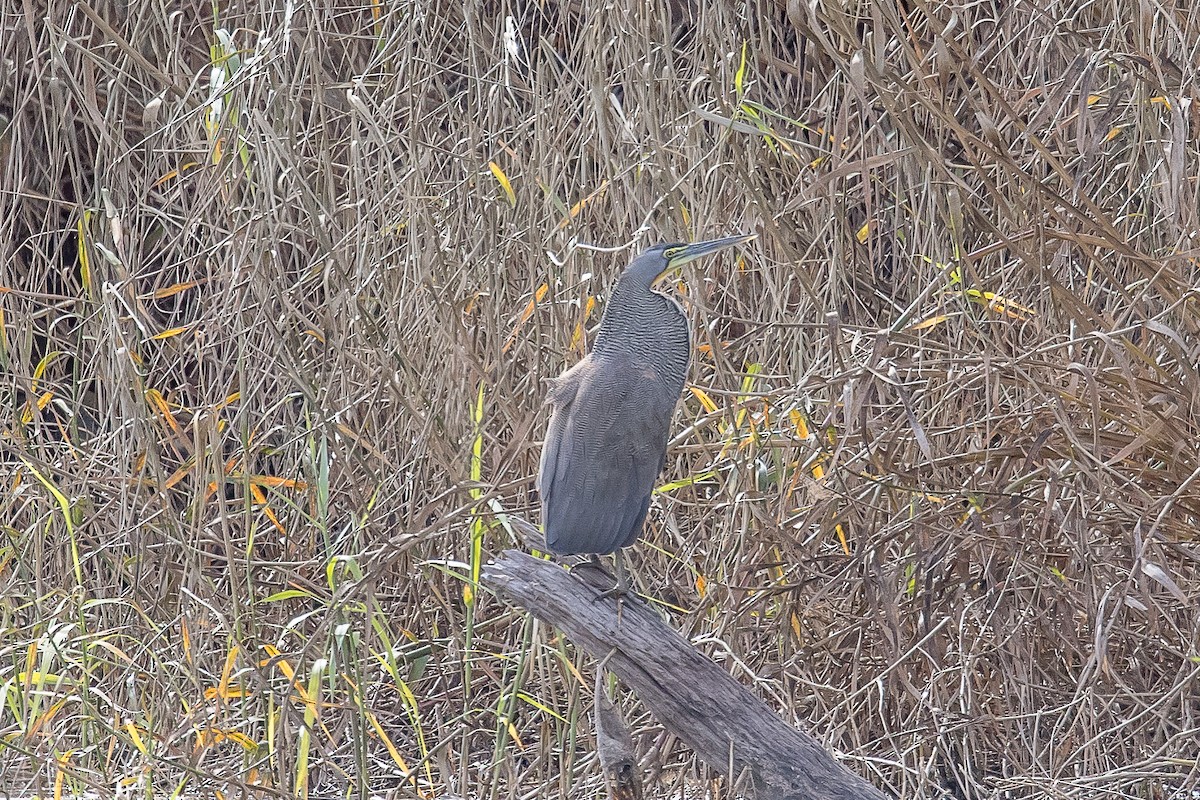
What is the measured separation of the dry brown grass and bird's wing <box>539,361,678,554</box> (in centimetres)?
16

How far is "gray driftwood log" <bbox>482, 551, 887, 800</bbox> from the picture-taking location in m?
2.22

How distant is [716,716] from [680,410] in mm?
1102

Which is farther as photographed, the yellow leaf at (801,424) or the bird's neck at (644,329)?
the yellow leaf at (801,424)

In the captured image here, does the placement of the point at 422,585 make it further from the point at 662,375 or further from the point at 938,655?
the point at 938,655

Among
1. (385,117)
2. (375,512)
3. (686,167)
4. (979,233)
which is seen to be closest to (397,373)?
(375,512)

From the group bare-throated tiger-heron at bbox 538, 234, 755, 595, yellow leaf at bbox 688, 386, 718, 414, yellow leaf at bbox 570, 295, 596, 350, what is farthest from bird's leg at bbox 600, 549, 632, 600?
yellow leaf at bbox 570, 295, 596, 350

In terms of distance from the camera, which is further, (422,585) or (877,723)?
(422,585)

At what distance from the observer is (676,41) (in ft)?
11.9

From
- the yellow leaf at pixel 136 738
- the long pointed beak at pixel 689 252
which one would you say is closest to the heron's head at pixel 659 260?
the long pointed beak at pixel 689 252

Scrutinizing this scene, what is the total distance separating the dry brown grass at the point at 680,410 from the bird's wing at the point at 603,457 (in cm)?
16

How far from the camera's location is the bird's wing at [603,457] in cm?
247

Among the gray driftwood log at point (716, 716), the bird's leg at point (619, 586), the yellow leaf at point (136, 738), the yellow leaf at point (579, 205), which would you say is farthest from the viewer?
the yellow leaf at point (579, 205)

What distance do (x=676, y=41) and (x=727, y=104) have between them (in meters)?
0.72

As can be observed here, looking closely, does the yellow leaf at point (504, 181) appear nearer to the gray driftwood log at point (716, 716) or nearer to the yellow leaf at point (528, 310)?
the yellow leaf at point (528, 310)
